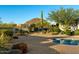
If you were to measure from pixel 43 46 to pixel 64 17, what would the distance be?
2.79ft

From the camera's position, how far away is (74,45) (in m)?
8.49

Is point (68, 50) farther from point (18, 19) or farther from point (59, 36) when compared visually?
point (18, 19)

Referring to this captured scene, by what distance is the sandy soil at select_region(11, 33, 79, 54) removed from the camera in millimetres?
8461

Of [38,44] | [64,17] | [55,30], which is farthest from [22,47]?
[64,17]

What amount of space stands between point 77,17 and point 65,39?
0.59 m

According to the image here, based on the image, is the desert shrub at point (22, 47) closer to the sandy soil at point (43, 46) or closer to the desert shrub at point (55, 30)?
the sandy soil at point (43, 46)

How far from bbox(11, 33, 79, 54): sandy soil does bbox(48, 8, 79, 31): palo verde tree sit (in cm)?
28

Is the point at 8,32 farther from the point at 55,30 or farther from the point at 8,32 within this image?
the point at 55,30

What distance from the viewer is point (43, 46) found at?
28.0 ft

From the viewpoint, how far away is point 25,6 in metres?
8.46
